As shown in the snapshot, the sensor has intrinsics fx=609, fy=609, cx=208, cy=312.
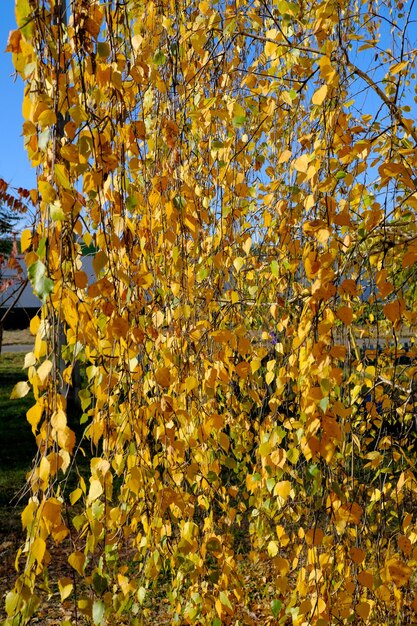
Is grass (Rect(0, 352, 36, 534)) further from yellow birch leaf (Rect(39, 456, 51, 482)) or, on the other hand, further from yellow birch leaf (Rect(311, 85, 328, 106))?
yellow birch leaf (Rect(311, 85, 328, 106))

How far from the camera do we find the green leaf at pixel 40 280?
3.10 ft

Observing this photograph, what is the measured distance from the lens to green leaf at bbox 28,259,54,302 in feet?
3.10

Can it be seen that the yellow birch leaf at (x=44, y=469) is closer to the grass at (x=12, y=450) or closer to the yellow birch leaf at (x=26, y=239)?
the yellow birch leaf at (x=26, y=239)

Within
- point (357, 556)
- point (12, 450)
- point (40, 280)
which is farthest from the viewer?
point (12, 450)

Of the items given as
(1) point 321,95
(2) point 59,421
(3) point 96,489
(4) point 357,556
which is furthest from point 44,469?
(1) point 321,95

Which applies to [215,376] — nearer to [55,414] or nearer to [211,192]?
[55,414]

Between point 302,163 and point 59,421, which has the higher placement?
point 302,163

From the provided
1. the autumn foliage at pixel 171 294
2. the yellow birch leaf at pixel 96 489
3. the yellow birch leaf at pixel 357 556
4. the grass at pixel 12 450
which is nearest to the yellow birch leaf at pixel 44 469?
the autumn foliage at pixel 171 294

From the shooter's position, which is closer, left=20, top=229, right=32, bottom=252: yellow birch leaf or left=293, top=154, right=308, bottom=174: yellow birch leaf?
left=20, top=229, right=32, bottom=252: yellow birch leaf

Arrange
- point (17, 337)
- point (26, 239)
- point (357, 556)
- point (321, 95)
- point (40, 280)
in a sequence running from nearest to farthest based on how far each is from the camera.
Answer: point (40, 280) → point (26, 239) → point (321, 95) → point (357, 556) → point (17, 337)

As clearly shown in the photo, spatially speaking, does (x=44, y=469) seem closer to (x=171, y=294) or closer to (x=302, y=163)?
(x=302, y=163)

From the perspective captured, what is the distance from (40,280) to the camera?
3.15 ft

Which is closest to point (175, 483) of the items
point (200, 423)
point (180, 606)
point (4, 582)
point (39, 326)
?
point (200, 423)

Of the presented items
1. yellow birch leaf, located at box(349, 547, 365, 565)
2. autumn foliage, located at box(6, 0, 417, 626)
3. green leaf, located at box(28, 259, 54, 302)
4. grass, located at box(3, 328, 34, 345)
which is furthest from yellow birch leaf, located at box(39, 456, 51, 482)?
grass, located at box(3, 328, 34, 345)
